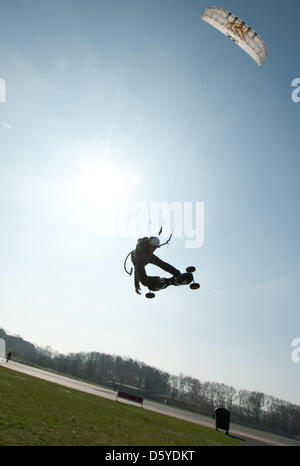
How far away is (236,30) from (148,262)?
1344 centimetres

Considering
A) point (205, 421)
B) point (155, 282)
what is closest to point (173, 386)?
point (205, 421)

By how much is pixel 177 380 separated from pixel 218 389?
20040mm

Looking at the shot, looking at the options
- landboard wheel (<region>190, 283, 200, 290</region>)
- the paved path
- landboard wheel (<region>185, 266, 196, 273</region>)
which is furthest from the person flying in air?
the paved path

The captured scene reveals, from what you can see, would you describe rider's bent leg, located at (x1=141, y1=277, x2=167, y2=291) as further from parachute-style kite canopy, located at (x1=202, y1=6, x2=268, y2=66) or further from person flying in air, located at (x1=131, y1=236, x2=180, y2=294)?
parachute-style kite canopy, located at (x1=202, y1=6, x2=268, y2=66)

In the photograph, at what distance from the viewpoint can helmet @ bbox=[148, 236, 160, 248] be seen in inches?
343

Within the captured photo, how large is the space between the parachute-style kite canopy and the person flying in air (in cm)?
1254

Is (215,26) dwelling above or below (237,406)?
above

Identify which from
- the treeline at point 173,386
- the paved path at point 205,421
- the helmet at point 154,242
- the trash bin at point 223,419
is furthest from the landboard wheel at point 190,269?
the treeline at point 173,386

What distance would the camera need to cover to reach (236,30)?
1406 cm

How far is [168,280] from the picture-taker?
9.05 m

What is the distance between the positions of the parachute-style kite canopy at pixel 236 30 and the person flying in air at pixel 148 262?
12.5m
